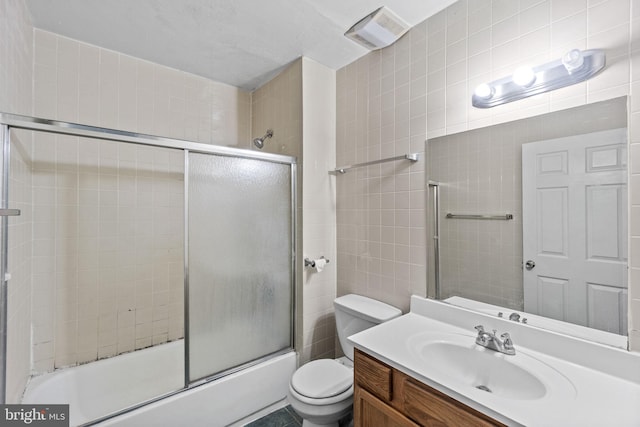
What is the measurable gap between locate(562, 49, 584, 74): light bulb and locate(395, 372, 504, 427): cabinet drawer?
4.12 feet

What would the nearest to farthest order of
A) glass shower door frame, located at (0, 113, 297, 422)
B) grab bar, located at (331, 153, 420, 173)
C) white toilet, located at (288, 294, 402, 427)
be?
1. glass shower door frame, located at (0, 113, 297, 422)
2. white toilet, located at (288, 294, 402, 427)
3. grab bar, located at (331, 153, 420, 173)

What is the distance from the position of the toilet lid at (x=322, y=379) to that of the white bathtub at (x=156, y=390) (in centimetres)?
36

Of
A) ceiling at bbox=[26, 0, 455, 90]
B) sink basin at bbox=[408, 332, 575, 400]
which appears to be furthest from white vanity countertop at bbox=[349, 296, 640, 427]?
ceiling at bbox=[26, 0, 455, 90]

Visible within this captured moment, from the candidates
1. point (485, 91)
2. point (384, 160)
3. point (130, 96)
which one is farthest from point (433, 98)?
point (130, 96)

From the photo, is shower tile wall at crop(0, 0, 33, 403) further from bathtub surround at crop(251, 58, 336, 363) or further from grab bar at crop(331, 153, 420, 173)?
grab bar at crop(331, 153, 420, 173)

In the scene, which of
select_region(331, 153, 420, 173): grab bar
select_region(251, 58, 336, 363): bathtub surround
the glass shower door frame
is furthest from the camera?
select_region(251, 58, 336, 363): bathtub surround

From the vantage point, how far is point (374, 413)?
113cm

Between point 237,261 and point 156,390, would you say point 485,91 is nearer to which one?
point 237,261

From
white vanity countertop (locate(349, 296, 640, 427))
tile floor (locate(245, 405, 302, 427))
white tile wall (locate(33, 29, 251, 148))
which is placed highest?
white tile wall (locate(33, 29, 251, 148))

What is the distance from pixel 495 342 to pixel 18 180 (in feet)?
7.76

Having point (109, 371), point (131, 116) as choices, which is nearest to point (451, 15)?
point (131, 116)

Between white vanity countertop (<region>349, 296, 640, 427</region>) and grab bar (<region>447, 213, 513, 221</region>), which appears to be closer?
white vanity countertop (<region>349, 296, 640, 427</region>)

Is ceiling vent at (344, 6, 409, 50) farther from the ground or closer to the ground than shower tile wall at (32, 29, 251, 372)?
farther from the ground

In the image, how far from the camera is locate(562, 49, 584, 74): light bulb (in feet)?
3.32
